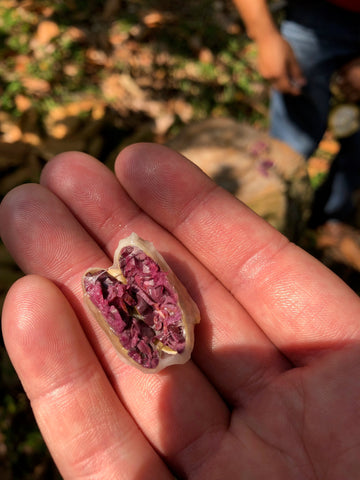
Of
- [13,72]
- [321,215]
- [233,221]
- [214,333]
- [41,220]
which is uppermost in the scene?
[13,72]

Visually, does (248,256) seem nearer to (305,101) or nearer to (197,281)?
(197,281)

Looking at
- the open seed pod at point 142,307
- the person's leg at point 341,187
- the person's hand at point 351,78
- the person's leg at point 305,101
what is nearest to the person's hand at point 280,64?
the person's leg at point 305,101

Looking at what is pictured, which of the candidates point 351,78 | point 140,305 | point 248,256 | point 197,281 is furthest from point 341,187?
point 140,305

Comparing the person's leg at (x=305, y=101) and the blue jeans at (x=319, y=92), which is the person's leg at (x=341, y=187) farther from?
the person's leg at (x=305, y=101)

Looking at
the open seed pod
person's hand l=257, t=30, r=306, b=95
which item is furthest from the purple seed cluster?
person's hand l=257, t=30, r=306, b=95

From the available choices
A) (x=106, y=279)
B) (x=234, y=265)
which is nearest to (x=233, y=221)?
(x=234, y=265)

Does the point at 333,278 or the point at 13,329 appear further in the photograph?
the point at 333,278

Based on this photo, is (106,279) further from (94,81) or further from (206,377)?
(94,81)

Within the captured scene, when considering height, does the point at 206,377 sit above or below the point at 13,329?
below

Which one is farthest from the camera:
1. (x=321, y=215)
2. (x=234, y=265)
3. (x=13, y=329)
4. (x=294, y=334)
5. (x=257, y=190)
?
(x=321, y=215)
